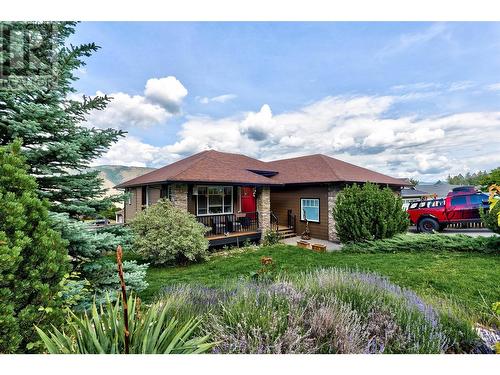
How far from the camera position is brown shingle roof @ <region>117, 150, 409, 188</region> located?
10066mm

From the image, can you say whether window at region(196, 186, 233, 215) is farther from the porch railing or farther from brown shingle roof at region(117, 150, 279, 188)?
brown shingle roof at region(117, 150, 279, 188)

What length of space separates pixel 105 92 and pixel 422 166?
35.4 ft

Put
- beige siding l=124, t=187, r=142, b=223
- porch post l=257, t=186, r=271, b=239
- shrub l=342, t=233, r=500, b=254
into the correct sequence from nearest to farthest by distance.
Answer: shrub l=342, t=233, r=500, b=254
porch post l=257, t=186, r=271, b=239
beige siding l=124, t=187, r=142, b=223

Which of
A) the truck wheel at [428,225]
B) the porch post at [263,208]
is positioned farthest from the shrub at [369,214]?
the truck wheel at [428,225]

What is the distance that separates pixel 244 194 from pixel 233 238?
148 inches

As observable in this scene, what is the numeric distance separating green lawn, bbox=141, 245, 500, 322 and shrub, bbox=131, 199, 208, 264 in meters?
0.47

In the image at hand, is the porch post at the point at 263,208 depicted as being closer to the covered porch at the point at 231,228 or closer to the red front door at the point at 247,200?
the covered porch at the point at 231,228

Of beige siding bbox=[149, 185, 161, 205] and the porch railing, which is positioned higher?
beige siding bbox=[149, 185, 161, 205]

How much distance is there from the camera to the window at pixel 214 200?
11219 millimetres

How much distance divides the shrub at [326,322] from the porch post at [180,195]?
6431 millimetres

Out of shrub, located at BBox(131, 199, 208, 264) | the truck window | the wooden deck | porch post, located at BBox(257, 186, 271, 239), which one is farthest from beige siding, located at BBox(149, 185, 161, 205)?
the truck window

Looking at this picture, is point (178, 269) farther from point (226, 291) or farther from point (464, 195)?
point (464, 195)

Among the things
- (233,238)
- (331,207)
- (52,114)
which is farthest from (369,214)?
(52,114)
